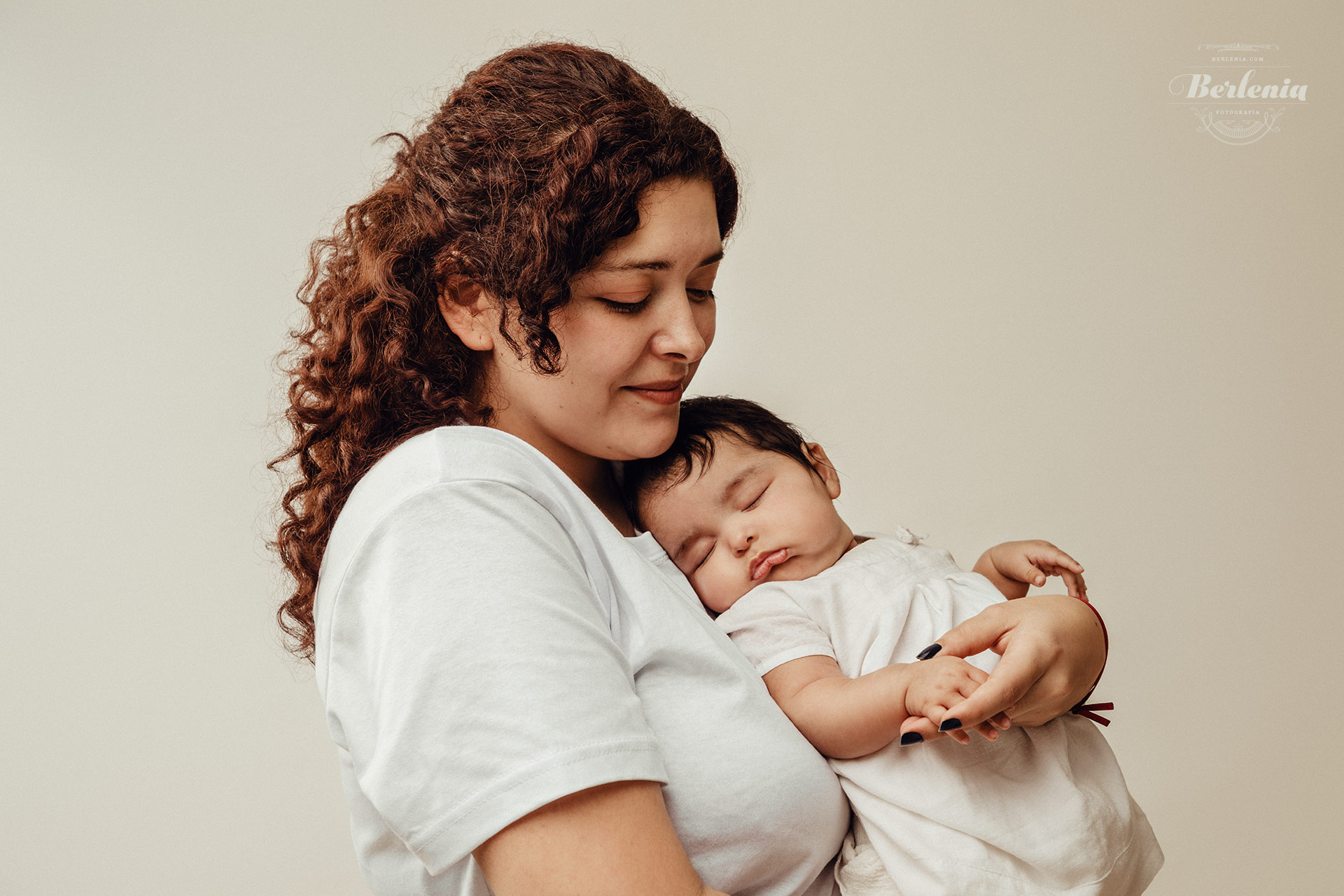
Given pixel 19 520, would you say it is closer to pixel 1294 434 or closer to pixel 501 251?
pixel 501 251

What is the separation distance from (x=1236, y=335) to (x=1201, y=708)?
3.23 feet

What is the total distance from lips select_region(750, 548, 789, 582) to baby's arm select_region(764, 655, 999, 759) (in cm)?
24

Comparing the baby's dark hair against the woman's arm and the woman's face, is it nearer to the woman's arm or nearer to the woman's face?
the woman's face

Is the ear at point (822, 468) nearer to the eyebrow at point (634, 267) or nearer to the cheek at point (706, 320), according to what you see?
the cheek at point (706, 320)

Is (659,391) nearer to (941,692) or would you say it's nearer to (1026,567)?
(941,692)

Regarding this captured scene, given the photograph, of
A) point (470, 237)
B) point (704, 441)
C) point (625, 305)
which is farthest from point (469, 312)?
point (704, 441)

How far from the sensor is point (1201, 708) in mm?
2730

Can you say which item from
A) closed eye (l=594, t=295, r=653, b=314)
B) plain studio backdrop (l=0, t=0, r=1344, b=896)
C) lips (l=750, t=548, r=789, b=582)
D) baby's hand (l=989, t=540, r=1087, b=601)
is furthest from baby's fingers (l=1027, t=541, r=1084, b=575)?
plain studio backdrop (l=0, t=0, r=1344, b=896)

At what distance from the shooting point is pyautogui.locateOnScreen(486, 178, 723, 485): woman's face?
120 centimetres

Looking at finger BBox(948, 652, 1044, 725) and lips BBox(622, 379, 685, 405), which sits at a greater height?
lips BBox(622, 379, 685, 405)

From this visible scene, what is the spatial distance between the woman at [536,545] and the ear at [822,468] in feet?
1.08

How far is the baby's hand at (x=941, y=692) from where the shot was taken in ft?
3.32

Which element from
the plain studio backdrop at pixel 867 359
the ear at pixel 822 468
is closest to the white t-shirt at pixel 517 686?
the ear at pixel 822 468

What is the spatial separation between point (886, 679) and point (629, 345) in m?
0.48
